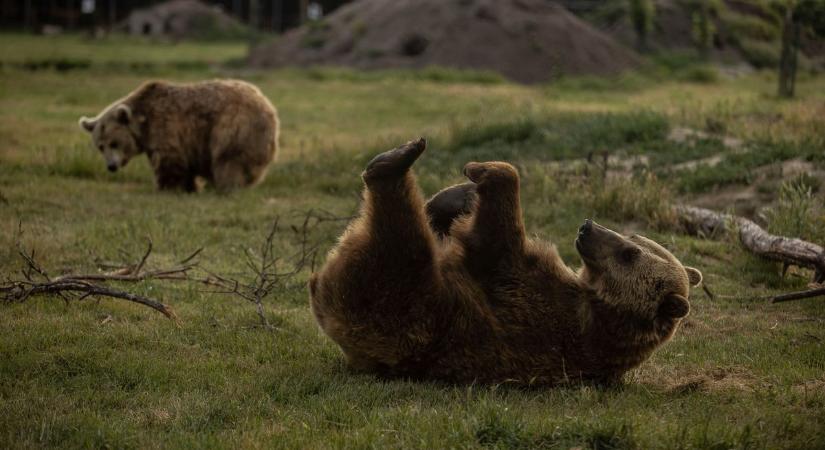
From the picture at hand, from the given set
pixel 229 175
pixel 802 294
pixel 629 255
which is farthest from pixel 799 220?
pixel 229 175

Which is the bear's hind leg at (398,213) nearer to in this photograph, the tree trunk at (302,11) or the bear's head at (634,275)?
the bear's head at (634,275)

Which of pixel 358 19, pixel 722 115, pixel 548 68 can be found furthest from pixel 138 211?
pixel 358 19

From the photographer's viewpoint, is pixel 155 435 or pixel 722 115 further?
pixel 722 115

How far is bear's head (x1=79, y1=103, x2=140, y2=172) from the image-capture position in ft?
44.3

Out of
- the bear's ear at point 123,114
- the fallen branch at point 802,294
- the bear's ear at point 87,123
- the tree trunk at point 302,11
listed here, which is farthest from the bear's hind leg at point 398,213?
the tree trunk at point 302,11

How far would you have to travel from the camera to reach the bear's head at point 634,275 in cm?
575

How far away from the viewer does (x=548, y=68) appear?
29141 mm

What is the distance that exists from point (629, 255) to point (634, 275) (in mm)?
129

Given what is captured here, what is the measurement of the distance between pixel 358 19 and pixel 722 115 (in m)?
19.9

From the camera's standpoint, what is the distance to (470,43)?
3038 cm

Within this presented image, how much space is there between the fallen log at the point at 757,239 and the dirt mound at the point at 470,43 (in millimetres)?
17990

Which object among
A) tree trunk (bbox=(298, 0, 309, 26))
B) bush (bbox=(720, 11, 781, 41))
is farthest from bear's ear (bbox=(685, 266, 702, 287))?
tree trunk (bbox=(298, 0, 309, 26))

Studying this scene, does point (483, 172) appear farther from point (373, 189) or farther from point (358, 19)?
point (358, 19)

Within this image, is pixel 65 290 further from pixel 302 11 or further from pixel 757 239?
pixel 302 11
